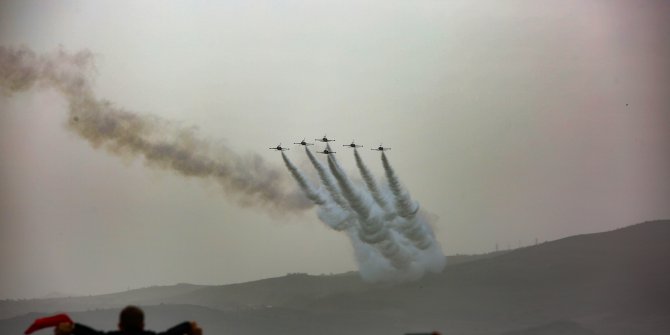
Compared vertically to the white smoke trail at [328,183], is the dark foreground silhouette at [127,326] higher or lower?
lower

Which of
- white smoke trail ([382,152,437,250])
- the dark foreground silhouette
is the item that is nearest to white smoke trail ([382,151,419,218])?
white smoke trail ([382,152,437,250])

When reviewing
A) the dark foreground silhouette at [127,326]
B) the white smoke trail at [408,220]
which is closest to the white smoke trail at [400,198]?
the white smoke trail at [408,220]

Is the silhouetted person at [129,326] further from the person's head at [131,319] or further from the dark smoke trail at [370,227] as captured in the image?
the dark smoke trail at [370,227]

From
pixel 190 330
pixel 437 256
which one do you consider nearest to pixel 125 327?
pixel 190 330

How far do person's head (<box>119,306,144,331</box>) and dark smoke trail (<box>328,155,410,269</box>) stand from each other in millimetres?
106933

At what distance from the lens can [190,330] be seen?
690 inches

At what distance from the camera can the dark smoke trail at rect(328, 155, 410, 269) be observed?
434 feet

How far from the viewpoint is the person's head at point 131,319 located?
17.1 metres

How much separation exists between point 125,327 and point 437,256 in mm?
170185

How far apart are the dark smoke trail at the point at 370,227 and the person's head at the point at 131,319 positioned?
106933mm

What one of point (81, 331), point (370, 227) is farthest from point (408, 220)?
point (81, 331)

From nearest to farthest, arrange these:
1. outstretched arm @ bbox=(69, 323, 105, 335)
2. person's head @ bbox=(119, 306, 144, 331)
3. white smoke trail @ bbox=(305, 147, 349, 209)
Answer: person's head @ bbox=(119, 306, 144, 331), outstretched arm @ bbox=(69, 323, 105, 335), white smoke trail @ bbox=(305, 147, 349, 209)

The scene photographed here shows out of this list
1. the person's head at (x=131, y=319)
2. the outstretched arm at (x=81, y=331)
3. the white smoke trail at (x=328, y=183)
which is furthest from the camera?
the white smoke trail at (x=328, y=183)

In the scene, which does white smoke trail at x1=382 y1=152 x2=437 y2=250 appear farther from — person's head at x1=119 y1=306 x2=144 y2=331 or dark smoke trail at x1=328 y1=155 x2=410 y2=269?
person's head at x1=119 y1=306 x2=144 y2=331
